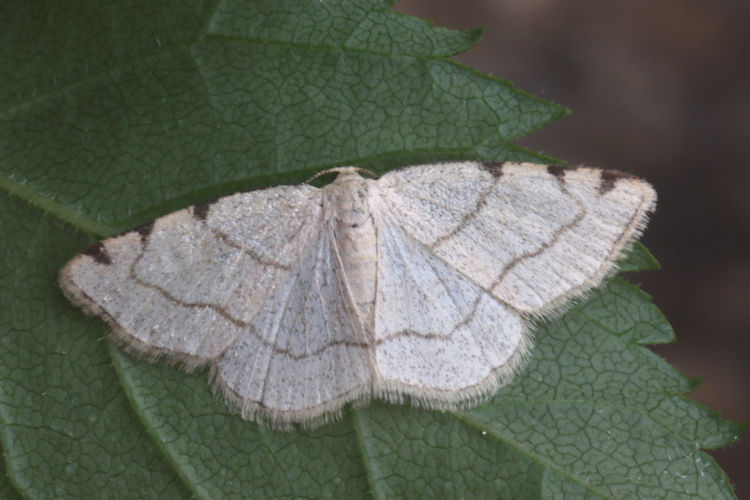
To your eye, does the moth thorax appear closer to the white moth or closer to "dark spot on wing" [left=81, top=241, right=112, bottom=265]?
the white moth

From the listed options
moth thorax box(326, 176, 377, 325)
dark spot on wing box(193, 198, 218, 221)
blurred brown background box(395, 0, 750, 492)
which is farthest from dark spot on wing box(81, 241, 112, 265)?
blurred brown background box(395, 0, 750, 492)

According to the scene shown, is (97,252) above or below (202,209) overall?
below

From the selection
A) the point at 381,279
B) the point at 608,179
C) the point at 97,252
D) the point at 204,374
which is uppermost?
the point at 608,179

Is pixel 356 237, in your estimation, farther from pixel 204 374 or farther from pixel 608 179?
pixel 608 179

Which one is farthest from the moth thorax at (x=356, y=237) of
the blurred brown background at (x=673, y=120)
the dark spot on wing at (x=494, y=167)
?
the blurred brown background at (x=673, y=120)

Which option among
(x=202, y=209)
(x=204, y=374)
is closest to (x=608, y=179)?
(x=202, y=209)

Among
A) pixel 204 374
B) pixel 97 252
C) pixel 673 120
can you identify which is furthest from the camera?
pixel 673 120
